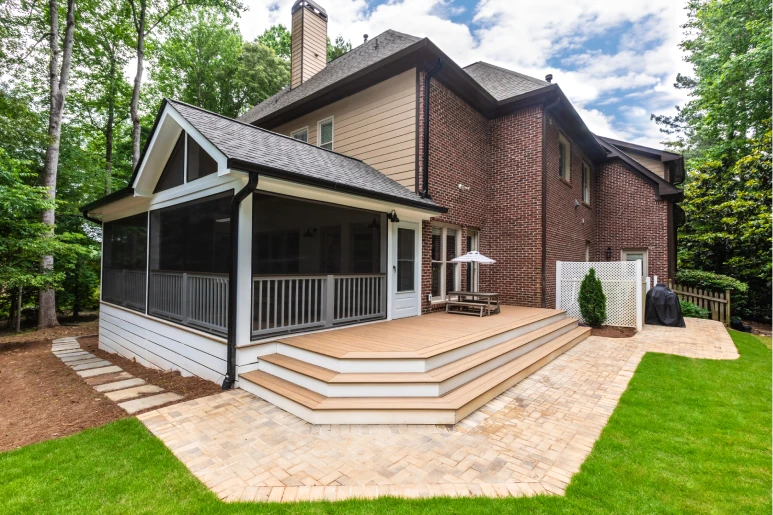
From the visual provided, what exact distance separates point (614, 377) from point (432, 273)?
166 inches

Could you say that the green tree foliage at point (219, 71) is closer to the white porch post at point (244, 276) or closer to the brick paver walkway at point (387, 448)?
the white porch post at point (244, 276)

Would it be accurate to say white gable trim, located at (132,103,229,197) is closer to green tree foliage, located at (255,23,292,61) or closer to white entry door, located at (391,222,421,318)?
white entry door, located at (391,222,421,318)

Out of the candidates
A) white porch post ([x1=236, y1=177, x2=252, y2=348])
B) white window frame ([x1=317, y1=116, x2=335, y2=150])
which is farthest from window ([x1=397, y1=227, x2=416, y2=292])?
white window frame ([x1=317, y1=116, x2=335, y2=150])

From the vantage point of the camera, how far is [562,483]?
9.01 feet

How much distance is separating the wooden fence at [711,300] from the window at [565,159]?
608cm

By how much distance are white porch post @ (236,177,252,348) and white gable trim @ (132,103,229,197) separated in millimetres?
1445

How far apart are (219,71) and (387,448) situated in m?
23.2

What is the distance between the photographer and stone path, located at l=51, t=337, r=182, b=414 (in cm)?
461

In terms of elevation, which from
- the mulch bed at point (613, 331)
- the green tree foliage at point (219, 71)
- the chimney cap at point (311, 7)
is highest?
the green tree foliage at point (219, 71)

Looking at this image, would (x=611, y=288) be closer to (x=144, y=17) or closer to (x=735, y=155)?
(x=735, y=155)

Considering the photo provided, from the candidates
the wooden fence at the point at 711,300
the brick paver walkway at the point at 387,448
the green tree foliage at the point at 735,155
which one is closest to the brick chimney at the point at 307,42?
the brick paver walkway at the point at 387,448

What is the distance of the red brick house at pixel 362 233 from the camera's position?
4582 millimetres

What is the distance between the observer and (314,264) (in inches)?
385

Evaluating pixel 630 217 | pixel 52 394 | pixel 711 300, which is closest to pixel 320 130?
pixel 52 394
